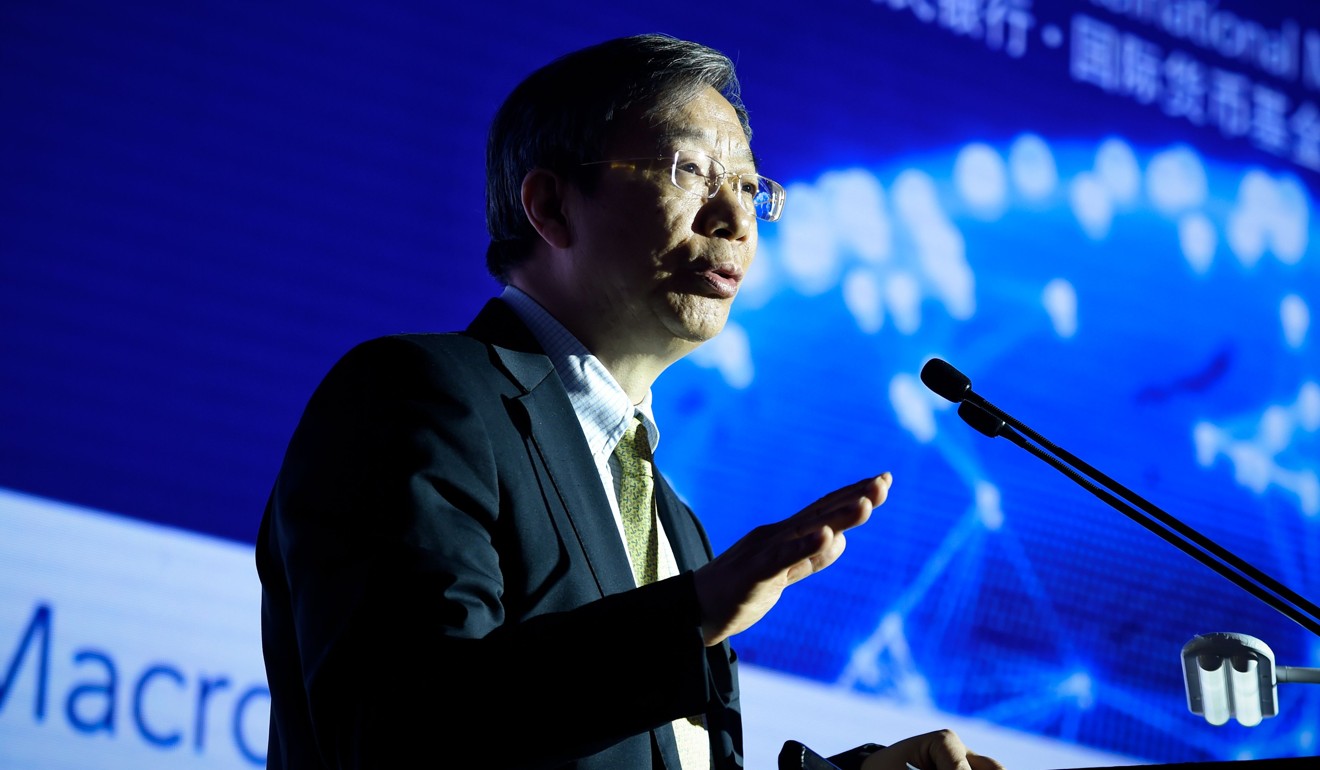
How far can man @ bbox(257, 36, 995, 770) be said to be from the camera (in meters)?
1.17

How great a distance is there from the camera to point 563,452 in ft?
5.06

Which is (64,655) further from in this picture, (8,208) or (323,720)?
(323,720)

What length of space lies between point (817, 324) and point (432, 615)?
195 cm

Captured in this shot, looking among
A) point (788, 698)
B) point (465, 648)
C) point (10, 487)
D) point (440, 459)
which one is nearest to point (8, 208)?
point (10, 487)

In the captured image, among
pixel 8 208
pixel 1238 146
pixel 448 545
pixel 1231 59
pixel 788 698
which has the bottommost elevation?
pixel 448 545

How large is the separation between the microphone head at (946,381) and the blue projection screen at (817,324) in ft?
3.84

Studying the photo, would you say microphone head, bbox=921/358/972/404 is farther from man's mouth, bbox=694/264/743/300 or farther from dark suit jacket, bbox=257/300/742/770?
dark suit jacket, bbox=257/300/742/770

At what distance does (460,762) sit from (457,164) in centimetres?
166

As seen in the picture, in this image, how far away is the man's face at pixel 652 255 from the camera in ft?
5.72

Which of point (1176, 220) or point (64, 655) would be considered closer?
point (64, 655)

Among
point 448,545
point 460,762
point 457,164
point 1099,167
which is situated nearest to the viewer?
point 460,762

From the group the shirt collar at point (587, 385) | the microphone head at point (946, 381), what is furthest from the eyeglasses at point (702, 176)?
the microphone head at point (946, 381)

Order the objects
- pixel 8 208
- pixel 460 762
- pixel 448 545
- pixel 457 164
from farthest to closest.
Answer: pixel 457 164, pixel 8 208, pixel 448 545, pixel 460 762

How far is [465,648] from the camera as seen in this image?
1.20 metres
